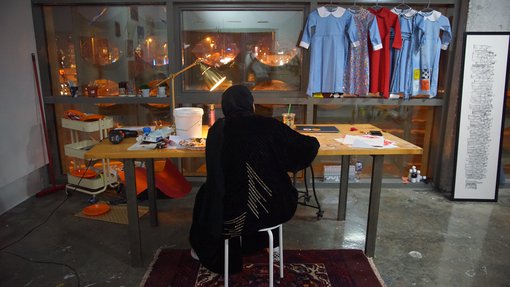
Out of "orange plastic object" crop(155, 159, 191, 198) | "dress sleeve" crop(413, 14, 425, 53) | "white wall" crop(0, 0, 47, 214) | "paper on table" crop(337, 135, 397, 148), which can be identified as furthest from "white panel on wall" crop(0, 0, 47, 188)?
"dress sleeve" crop(413, 14, 425, 53)

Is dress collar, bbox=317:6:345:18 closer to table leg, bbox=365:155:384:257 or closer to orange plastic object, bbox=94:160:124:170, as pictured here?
table leg, bbox=365:155:384:257

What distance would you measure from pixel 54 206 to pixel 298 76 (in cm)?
266

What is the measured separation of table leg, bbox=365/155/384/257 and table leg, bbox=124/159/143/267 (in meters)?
1.50

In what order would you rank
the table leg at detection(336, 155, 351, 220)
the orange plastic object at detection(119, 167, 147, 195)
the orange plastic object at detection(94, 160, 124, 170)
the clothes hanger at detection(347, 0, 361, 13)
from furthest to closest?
the orange plastic object at detection(94, 160, 124, 170), the clothes hanger at detection(347, 0, 361, 13), the orange plastic object at detection(119, 167, 147, 195), the table leg at detection(336, 155, 351, 220)

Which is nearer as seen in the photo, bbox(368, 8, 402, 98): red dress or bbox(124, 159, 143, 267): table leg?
bbox(124, 159, 143, 267): table leg

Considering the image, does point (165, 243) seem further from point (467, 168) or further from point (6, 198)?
point (467, 168)

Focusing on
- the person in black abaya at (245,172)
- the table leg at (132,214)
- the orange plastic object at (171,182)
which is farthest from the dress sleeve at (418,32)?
the table leg at (132,214)

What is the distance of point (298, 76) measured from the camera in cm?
369

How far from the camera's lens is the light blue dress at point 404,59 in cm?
336

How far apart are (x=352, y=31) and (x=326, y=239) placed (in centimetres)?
195

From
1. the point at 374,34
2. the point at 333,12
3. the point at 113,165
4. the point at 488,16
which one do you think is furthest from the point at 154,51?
the point at 488,16

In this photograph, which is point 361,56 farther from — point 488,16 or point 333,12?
point 488,16

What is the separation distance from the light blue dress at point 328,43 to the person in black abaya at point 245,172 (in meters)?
1.79

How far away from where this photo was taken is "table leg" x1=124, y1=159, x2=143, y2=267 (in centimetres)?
212
